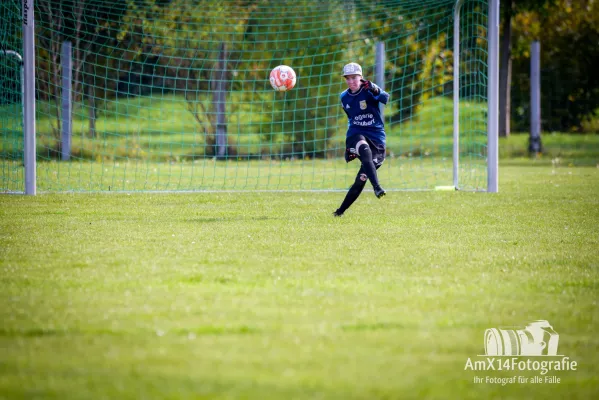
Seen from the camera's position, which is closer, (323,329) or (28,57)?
(323,329)

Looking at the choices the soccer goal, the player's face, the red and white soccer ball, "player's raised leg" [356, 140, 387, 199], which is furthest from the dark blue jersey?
the soccer goal

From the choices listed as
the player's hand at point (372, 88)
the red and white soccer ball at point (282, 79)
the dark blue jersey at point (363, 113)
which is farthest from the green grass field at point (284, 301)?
the red and white soccer ball at point (282, 79)

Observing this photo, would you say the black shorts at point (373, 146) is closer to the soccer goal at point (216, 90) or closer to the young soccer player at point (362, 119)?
the young soccer player at point (362, 119)

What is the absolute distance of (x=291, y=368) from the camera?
3.95 metres

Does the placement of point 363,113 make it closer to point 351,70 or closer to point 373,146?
point 373,146

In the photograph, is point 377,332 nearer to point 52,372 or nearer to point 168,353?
point 168,353

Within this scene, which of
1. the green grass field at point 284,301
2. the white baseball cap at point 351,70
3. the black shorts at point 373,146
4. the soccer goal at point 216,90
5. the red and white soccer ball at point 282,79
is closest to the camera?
the green grass field at point 284,301

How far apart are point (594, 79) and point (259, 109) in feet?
45.3

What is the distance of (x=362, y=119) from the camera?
10406 millimetres

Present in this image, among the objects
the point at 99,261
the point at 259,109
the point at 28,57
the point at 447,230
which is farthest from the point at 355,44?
the point at 99,261

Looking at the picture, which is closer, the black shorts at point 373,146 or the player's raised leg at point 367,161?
the player's raised leg at point 367,161

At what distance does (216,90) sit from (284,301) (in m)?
17.5

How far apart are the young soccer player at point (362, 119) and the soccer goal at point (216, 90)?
3.36 meters

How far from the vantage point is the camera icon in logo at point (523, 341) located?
4.35 meters
